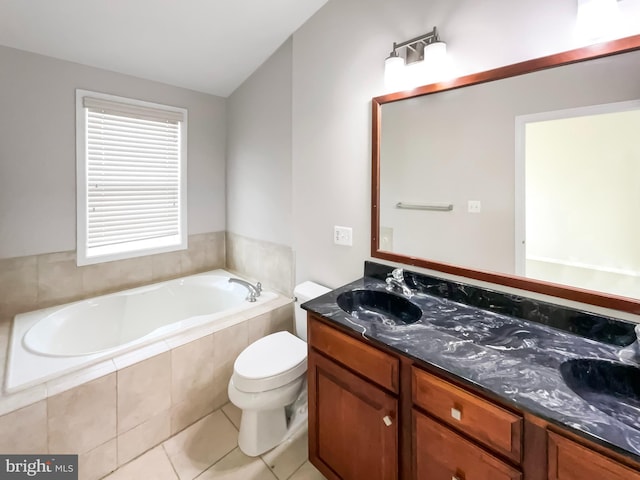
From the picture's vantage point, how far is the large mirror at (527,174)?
40.9 inches

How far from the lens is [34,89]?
206 cm

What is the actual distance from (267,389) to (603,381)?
4.44 ft

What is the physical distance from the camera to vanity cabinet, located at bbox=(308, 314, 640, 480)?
74 cm

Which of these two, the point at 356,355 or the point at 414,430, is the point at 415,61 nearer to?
the point at 356,355

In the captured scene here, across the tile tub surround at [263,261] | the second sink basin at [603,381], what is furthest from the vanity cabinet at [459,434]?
the tile tub surround at [263,261]

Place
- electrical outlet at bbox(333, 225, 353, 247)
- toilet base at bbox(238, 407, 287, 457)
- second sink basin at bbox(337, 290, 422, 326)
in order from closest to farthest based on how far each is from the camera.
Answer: second sink basin at bbox(337, 290, 422, 326), toilet base at bbox(238, 407, 287, 457), electrical outlet at bbox(333, 225, 353, 247)

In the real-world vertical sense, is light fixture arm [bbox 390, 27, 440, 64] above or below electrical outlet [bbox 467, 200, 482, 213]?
above

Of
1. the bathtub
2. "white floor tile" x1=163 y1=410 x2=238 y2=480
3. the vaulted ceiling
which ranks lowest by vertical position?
"white floor tile" x1=163 y1=410 x2=238 y2=480

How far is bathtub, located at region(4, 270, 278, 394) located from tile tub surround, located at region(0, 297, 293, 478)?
8 centimetres

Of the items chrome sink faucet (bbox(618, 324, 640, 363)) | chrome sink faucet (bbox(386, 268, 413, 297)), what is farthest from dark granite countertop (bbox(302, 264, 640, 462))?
chrome sink faucet (bbox(386, 268, 413, 297))

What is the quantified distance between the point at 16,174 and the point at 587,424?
3.09 metres

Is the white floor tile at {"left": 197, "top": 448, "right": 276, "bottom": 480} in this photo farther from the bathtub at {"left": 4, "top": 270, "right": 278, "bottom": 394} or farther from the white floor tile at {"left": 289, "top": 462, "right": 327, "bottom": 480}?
the bathtub at {"left": 4, "top": 270, "right": 278, "bottom": 394}

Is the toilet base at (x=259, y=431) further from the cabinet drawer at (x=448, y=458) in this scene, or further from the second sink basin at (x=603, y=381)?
the second sink basin at (x=603, y=381)

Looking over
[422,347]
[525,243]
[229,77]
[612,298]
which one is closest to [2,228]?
[229,77]
